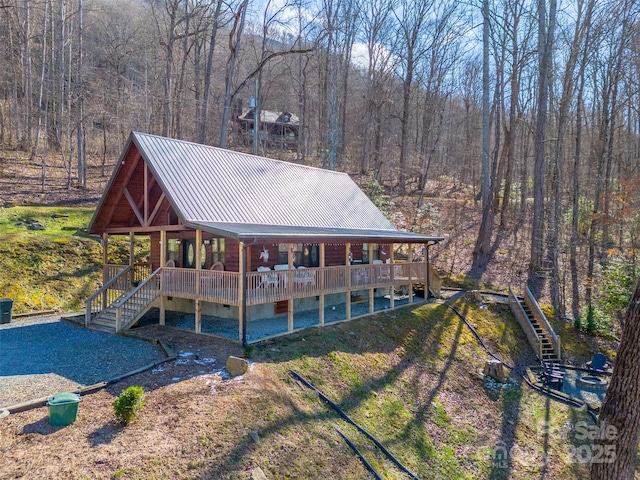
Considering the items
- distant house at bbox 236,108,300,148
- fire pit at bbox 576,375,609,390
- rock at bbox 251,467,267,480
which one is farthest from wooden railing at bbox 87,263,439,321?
distant house at bbox 236,108,300,148

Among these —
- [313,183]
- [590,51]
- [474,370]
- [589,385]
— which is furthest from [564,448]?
[590,51]

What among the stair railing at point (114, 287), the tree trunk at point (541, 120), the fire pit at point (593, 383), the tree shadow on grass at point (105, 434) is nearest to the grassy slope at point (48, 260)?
the stair railing at point (114, 287)

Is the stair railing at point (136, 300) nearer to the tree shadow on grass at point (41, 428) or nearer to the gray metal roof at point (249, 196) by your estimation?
the gray metal roof at point (249, 196)

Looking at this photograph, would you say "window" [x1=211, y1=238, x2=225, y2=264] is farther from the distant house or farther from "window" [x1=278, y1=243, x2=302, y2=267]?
the distant house

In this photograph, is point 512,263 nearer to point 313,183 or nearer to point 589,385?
point 589,385

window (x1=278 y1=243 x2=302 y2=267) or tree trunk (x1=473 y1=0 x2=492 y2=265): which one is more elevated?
tree trunk (x1=473 y1=0 x2=492 y2=265)

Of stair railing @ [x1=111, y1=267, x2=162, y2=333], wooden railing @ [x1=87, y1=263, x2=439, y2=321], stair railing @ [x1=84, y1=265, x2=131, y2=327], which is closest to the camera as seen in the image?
wooden railing @ [x1=87, y1=263, x2=439, y2=321]
